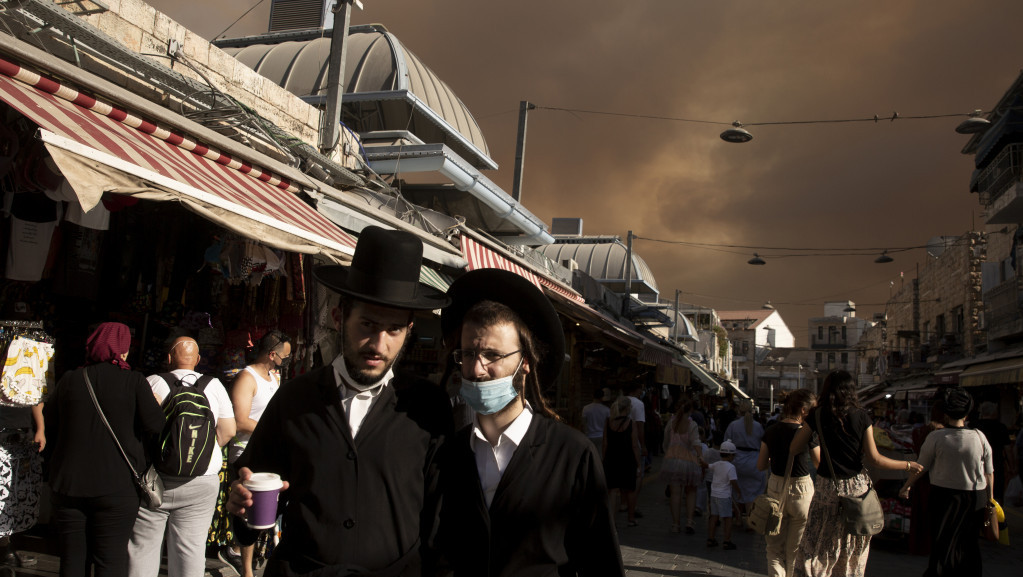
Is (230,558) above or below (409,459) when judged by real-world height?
below

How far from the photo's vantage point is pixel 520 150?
16234 mm

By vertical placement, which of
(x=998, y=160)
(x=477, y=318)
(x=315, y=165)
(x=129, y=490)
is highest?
(x=998, y=160)

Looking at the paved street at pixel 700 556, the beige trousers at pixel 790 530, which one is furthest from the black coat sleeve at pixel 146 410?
the beige trousers at pixel 790 530

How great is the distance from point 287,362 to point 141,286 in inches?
52.6

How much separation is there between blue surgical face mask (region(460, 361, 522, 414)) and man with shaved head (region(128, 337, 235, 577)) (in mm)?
2789

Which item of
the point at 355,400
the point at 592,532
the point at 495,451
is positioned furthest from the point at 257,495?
the point at 592,532

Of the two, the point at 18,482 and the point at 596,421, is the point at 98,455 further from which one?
the point at 596,421

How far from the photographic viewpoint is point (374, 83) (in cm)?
1076

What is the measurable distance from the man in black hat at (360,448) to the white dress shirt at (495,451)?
14cm

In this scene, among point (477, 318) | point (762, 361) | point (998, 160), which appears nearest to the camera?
point (477, 318)

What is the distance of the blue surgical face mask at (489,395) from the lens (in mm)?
2293

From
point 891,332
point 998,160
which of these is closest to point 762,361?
point 891,332

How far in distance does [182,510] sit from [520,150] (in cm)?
1289

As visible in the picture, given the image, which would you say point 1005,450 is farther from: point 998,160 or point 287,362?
point 998,160
